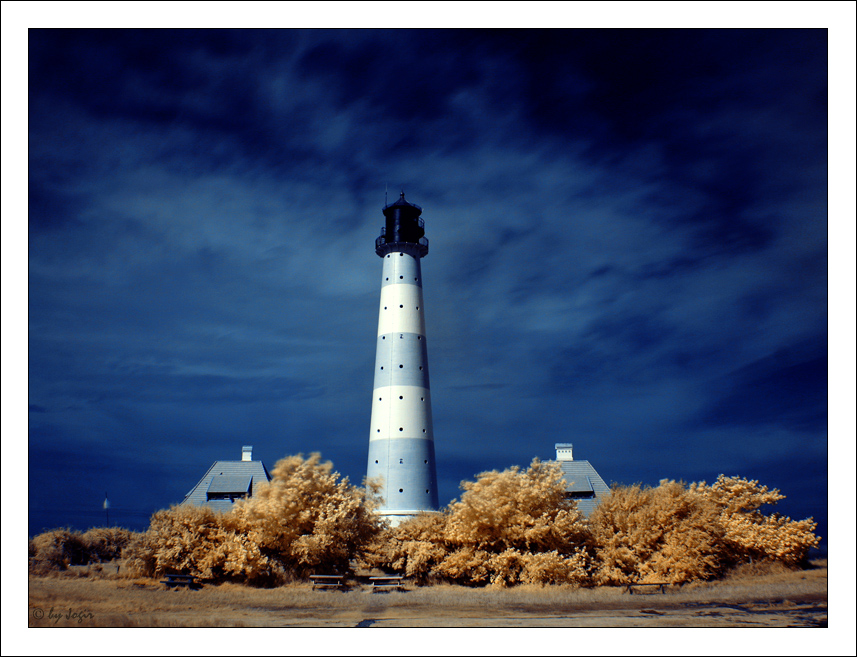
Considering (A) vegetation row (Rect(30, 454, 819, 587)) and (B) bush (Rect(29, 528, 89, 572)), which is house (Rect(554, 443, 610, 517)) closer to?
(A) vegetation row (Rect(30, 454, 819, 587))

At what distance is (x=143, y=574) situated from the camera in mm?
20375

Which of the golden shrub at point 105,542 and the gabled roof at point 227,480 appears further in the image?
the gabled roof at point 227,480

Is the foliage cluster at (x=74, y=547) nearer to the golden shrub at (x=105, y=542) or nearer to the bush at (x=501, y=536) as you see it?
the golden shrub at (x=105, y=542)

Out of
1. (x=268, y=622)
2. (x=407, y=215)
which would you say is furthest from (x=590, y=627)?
(x=407, y=215)

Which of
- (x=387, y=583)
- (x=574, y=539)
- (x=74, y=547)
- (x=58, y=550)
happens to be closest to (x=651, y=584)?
(x=574, y=539)

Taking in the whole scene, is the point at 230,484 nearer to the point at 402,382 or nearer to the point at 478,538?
the point at 402,382

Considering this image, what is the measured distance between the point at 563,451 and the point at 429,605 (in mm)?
21940

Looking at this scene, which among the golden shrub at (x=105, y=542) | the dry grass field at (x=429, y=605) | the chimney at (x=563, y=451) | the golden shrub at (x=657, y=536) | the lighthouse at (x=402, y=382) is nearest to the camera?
the dry grass field at (x=429, y=605)

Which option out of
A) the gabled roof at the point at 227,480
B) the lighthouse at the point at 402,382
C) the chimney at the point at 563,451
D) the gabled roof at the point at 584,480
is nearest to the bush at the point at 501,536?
the lighthouse at the point at 402,382

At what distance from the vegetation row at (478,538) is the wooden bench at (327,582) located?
60cm

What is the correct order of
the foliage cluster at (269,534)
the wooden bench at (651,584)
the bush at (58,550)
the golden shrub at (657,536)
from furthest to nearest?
1. the bush at (58,550)
2. the golden shrub at (657,536)
3. the foliage cluster at (269,534)
4. the wooden bench at (651,584)

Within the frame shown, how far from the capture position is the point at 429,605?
54.4 ft

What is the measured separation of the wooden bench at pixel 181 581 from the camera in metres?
19.5

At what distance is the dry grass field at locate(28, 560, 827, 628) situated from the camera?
537 inches
